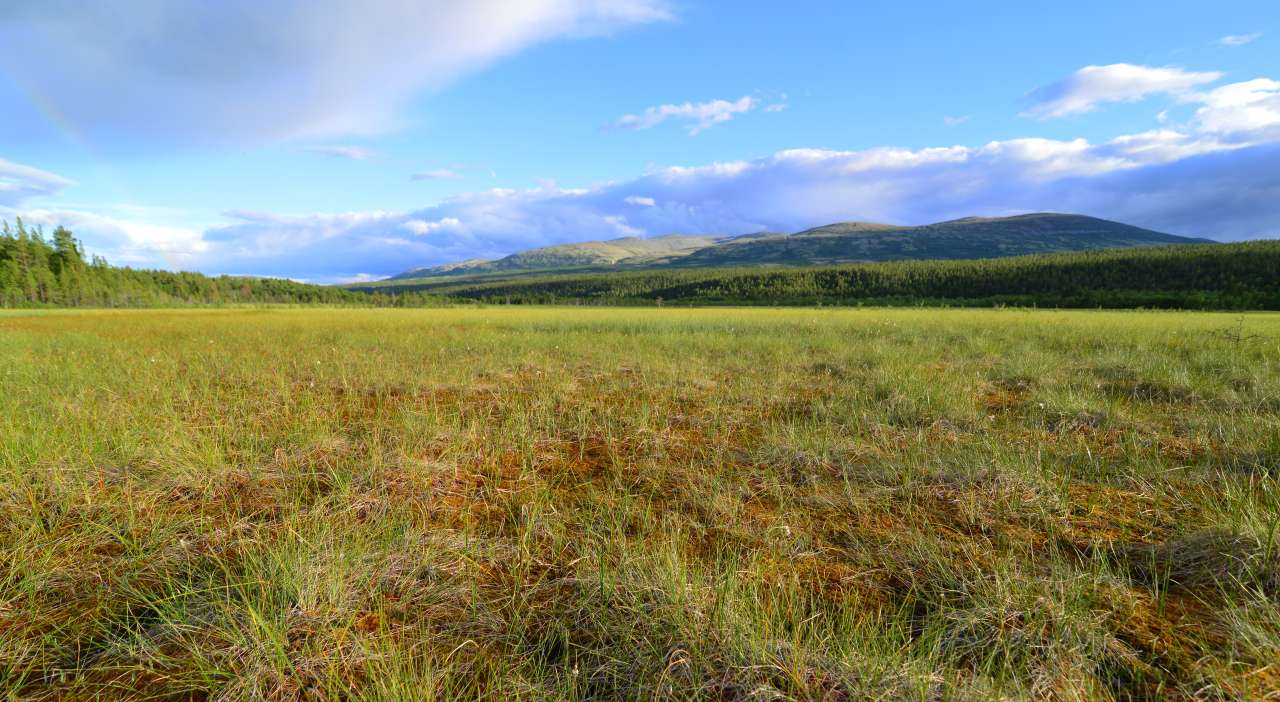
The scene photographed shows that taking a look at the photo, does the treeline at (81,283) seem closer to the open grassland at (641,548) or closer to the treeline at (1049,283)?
the treeline at (1049,283)

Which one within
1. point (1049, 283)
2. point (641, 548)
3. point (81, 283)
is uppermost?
point (81, 283)

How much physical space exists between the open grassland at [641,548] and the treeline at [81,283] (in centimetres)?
9996

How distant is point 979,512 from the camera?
3277 mm

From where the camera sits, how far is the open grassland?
1.89 meters

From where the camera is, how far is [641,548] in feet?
9.10

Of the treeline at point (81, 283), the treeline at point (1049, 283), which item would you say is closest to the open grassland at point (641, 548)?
Answer: the treeline at point (1049, 283)

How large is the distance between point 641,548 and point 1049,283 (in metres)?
116

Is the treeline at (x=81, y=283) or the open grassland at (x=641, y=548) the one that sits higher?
the treeline at (x=81, y=283)

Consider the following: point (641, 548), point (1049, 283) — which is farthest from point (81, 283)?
point (1049, 283)

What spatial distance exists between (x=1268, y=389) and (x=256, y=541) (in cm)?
1207

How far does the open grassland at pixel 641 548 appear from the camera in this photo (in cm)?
189

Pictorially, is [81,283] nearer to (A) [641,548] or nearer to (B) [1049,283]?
(A) [641,548]

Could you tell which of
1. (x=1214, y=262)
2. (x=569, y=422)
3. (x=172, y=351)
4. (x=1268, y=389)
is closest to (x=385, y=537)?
(x=569, y=422)

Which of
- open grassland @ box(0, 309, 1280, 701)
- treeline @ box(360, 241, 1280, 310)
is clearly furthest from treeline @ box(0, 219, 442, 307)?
open grassland @ box(0, 309, 1280, 701)
